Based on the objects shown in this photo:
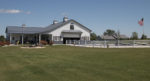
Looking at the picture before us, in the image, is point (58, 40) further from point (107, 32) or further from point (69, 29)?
point (107, 32)

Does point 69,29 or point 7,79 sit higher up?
point 69,29

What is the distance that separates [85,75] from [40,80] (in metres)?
1.79

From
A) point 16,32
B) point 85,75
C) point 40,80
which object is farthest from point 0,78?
point 16,32

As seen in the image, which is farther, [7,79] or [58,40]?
[58,40]

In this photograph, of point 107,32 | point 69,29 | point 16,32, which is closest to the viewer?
point 16,32

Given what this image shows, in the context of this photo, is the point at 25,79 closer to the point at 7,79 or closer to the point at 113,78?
the point at 7,79

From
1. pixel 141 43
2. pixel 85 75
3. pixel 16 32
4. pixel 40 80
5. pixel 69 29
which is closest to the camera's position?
pixel 40 80

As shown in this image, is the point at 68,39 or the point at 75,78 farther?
the point at 68,39

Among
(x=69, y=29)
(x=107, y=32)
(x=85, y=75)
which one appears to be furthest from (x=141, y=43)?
(x=107, y=32)

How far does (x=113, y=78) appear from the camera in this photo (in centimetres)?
680

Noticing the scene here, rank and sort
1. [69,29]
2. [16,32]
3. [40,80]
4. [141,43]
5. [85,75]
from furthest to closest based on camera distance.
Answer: [69,29] < [16,32] < [141,43] < [85,75] < [40,80]

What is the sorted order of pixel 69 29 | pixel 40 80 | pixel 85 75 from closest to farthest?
pixel 40 80, pixel 85 75, pixel 69 29

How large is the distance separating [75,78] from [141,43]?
87.0 ft

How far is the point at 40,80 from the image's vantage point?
22.0ft
